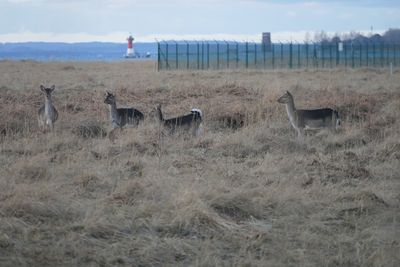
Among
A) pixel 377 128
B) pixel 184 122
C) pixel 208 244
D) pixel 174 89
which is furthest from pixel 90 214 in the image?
pixel 174 89

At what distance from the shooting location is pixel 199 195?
933 centimetres

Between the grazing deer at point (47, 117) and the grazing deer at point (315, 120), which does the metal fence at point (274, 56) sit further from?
the grazing deer at point (315, 120)

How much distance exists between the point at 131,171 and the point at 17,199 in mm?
3061

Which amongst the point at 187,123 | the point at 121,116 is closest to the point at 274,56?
the point at 121,116

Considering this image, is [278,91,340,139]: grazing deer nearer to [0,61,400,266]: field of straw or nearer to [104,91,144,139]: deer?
[0,61,400,266]: field of straw

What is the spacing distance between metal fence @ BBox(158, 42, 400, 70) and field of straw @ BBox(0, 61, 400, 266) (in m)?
37.9

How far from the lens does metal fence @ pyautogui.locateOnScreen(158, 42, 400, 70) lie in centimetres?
5544

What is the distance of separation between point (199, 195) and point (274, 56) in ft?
161

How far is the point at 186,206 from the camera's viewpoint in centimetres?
884

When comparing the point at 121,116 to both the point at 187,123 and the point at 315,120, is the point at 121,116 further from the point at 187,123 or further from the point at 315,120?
the point at 315,120

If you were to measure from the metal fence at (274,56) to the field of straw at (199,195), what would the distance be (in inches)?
1494

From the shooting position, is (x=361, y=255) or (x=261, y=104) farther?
(x=261, y=104)

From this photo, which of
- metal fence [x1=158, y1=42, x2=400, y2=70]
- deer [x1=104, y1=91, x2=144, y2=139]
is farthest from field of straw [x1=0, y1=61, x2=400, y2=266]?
metal fence [x1=158, y1=42, x2=400, y2=70]

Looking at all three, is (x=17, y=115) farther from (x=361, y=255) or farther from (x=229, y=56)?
(x=229, y=56)
